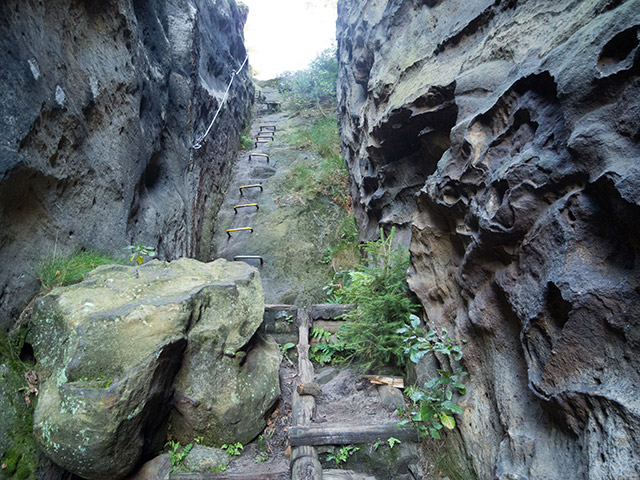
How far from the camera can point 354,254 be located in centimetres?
750

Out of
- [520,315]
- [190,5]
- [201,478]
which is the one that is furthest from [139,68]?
[520,315]

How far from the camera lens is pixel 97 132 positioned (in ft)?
14.2

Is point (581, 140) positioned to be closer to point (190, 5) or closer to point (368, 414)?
point (368, 414)

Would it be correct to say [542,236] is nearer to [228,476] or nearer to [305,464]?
[305,464]

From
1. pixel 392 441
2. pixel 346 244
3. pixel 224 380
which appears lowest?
pixel 392 441

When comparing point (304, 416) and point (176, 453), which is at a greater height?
point (304, 416)

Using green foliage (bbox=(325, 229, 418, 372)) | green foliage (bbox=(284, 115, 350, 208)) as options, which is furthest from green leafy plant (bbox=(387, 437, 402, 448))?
green foliage (bbox=(284, 115, 350, 208))

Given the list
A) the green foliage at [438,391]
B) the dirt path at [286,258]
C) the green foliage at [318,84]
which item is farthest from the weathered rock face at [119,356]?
the green foliage at [318,84]

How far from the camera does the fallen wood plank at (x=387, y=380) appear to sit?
3830mm

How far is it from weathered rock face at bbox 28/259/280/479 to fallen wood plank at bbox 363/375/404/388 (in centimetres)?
133

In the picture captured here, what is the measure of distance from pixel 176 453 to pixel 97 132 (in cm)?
400

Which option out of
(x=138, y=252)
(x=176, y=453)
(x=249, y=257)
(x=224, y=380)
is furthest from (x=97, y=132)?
(x=176, y=453)

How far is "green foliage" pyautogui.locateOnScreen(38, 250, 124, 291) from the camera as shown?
3.27 m

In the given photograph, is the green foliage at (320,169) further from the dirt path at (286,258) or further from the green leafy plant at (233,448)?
the green leafy plant at (233,448)
